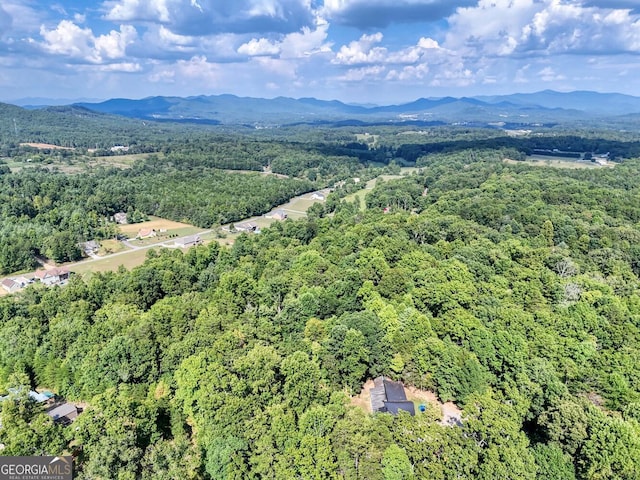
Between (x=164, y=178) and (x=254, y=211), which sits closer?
(x=254, y=211)

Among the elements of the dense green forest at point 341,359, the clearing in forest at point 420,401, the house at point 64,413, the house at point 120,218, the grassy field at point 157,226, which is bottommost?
the grassy field at point 157,226

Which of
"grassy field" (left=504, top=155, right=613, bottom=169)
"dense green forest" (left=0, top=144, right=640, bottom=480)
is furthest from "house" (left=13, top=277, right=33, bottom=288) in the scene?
"grassy field" (left=504, top=155, right=613, bottom=169)

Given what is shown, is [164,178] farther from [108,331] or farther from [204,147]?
[108,331]

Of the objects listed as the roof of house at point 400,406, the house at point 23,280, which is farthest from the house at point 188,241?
the roof of house at point 400,406

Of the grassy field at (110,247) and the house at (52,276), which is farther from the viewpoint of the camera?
the grassy field at (110,247)

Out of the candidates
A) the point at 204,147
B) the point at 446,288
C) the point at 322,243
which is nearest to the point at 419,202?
the point at 322,243

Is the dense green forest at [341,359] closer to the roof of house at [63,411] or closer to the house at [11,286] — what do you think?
the roof of house at [63,411]

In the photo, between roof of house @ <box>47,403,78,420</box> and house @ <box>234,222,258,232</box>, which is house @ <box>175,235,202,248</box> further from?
roof of house @ <box>47,403,78,420</box>
